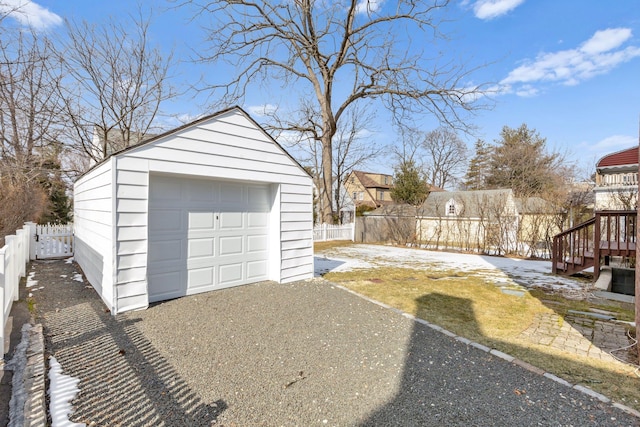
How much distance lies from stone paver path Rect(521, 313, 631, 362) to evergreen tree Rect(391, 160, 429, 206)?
17353 mm

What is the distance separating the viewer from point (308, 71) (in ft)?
49.2

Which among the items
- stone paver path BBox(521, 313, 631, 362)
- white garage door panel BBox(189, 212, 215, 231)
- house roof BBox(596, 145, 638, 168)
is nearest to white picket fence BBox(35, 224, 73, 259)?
white garage door panel BBox(189, 212, 215, 231)

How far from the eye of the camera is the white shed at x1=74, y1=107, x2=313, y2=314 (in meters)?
4.46

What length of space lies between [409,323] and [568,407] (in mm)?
2018

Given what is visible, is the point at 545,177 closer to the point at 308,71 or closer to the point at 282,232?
the point at 308,71

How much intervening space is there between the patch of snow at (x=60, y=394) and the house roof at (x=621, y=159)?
62.9 ft

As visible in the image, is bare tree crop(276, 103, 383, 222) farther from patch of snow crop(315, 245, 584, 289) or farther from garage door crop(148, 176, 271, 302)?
garage door crop(148, 176, 271, 302)

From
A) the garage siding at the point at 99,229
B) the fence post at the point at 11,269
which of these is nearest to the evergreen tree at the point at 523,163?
the garage siding at the point at 99,229

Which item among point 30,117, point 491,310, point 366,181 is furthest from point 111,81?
point 366,181

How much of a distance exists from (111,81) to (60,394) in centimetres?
1403

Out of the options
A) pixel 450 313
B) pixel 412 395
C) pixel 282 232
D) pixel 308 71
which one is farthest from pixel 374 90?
pixel 412 395

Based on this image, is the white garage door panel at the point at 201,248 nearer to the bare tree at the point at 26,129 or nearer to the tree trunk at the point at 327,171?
the bare tree at the point at 26,129

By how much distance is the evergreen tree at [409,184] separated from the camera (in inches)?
856

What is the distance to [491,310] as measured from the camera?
197 inches
